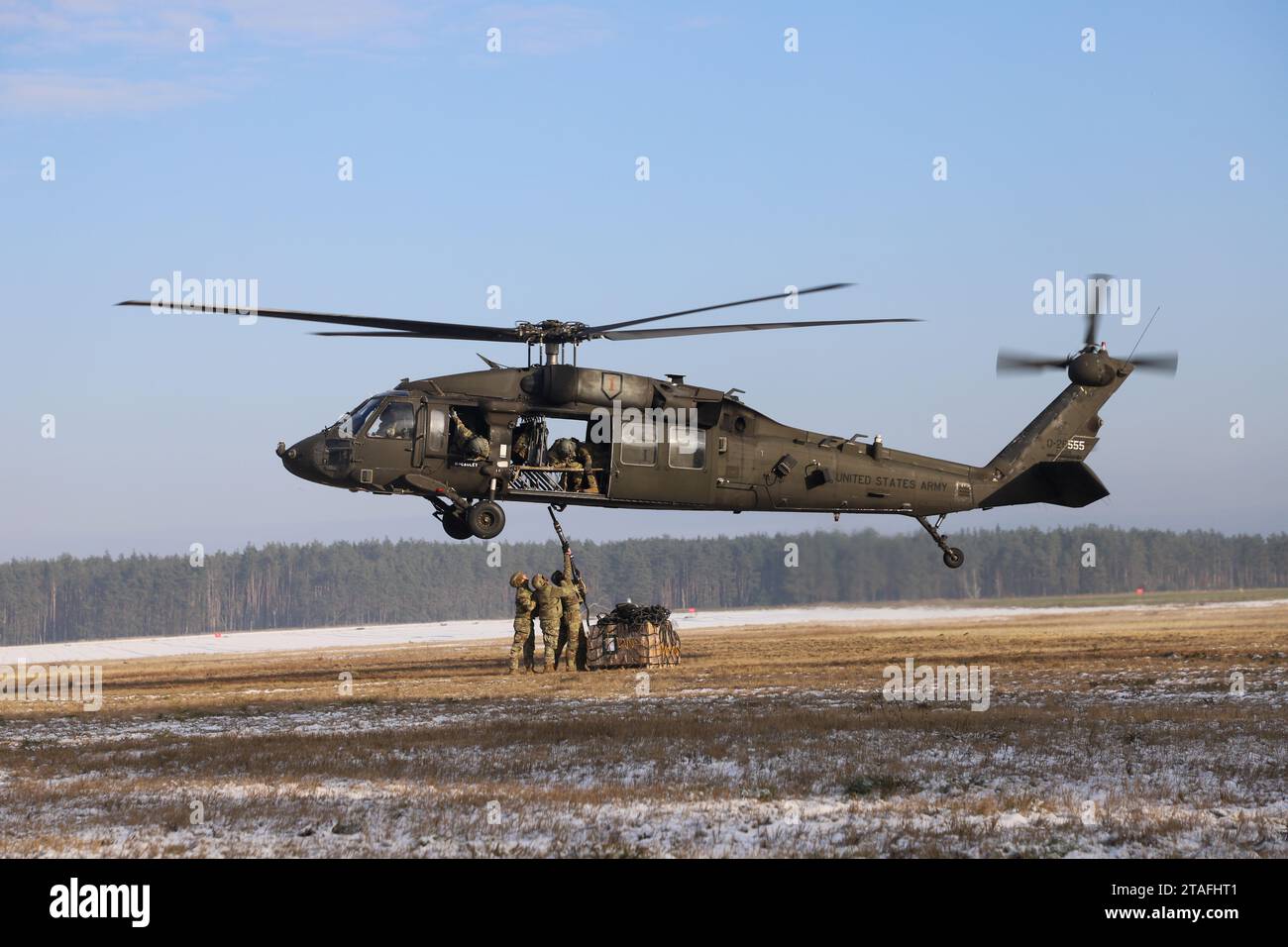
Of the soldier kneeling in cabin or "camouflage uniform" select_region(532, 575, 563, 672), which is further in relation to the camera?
"camouflage uniform" select_region(532, 575, 563, 672)

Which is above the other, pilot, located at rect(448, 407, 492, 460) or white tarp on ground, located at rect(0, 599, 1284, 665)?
pilot, located at rect(448, 407, 492, 460)

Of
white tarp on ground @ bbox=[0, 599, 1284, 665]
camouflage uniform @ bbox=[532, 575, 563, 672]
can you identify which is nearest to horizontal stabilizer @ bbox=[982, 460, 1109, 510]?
camouflage uniform @ bbox=[532, 575, 563, 672]

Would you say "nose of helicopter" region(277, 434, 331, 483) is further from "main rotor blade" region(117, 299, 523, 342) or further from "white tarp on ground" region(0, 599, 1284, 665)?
"white tarp on ground" region(0, 599, 1284, 665)

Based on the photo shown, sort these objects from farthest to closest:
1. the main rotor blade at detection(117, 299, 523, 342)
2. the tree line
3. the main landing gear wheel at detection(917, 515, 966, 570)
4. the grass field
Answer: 1. the tree line
2. the main landing gear wheel at detection(917, 515, 966, 570)
3. the main rotor blade at detection(117, 299, 523, 342)
4. the grass field

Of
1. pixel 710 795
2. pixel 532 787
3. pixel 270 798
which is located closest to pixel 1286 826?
pixel 710 795

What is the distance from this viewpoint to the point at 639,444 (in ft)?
80.1

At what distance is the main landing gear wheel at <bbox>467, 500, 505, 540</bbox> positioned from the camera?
933 inches

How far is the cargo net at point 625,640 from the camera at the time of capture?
85.1 feet

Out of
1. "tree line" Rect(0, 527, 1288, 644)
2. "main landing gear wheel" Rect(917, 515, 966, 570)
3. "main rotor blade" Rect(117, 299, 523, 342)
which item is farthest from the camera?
"tree line" Rect(0, 527, 1288, 644)

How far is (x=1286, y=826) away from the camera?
912 centimetres

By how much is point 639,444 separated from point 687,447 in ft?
3.31

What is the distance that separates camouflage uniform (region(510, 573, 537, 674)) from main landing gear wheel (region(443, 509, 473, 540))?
4.36 ft
